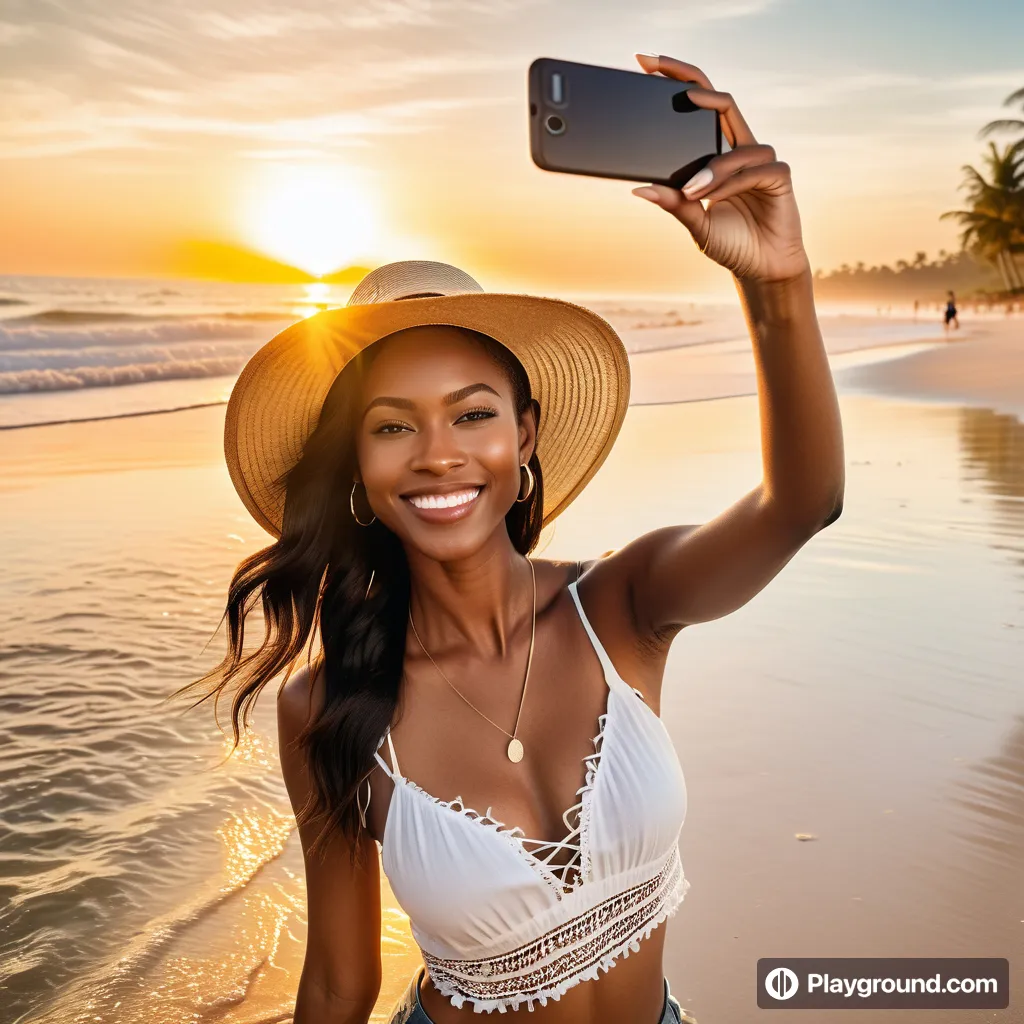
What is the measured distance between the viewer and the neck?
2385mm

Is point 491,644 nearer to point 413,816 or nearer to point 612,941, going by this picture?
point 413,816

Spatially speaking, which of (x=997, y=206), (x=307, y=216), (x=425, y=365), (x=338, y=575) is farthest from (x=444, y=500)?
(x=997, y=206)

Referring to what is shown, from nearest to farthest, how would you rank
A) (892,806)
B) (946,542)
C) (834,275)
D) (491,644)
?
(491,644) → (892,806) → (946,542) → (834,275)

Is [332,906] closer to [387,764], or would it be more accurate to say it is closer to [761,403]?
[387,764]

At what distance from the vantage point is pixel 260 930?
351cm

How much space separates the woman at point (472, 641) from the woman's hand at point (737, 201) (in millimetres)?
173

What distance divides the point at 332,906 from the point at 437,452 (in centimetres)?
98

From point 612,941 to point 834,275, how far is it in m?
145

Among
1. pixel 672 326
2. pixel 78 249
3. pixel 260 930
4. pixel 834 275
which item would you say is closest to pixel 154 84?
pixel 78 249

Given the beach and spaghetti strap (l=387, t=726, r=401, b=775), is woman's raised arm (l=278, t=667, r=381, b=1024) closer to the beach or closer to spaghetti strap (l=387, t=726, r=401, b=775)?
spaghetti strap (l=387, t=726, r=401, b=775)

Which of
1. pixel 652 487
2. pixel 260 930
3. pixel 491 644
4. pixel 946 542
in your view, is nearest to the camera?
pixel 491 644

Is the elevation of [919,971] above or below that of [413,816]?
below

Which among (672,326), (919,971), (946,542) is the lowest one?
(919,971)

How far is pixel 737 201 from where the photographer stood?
1.54 metres
